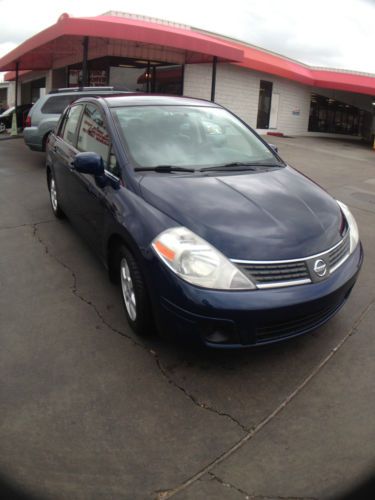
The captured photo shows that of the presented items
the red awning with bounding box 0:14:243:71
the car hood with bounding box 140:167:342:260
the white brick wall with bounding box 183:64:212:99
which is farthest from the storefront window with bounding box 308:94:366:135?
the car hood with bounding box 140:167:342:260

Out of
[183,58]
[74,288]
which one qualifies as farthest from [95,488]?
[183,58]

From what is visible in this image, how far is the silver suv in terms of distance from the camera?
32.2ft

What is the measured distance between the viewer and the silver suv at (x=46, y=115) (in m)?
9.80

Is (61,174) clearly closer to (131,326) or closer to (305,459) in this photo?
(131,326)

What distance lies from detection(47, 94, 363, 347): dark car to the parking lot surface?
0.32 metres

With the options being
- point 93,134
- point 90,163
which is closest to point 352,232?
point 90,163

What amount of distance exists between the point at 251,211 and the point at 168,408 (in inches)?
53.2

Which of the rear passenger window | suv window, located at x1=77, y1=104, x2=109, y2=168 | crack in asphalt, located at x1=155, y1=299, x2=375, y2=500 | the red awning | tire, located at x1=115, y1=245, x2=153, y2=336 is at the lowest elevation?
crack in asphalt, located at x1=155, y1=299, x2=375, y2=500

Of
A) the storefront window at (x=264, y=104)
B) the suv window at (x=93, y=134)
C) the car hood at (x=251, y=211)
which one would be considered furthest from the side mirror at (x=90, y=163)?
the storefront window at (x=264, y=104)

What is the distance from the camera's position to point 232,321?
2.52m

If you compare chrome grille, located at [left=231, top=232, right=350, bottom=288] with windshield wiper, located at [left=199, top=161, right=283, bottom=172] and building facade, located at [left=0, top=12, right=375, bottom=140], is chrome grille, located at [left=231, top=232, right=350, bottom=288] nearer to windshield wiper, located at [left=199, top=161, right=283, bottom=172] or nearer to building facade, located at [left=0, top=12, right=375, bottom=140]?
windshield wiper, located at [left=199, top=161, right=283, bottom=172]

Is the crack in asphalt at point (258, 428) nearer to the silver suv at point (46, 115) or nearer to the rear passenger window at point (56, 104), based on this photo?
the silver suv at point (46, 115)

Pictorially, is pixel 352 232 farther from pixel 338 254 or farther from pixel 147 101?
pixel 147 101

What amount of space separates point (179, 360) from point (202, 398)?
40 centimetres
